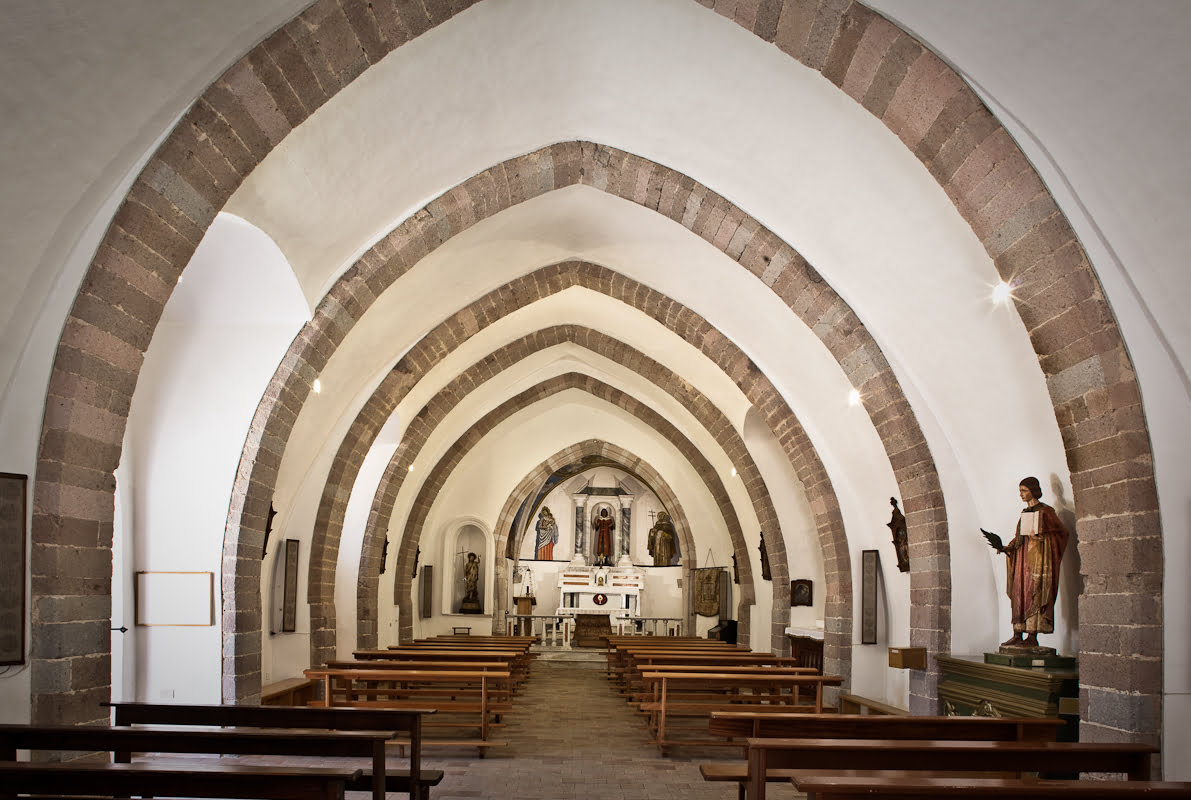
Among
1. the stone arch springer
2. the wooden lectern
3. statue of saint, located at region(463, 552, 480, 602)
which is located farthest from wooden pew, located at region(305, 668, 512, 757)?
the wooden lectern

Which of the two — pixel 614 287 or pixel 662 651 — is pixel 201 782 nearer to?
pixel 614 287

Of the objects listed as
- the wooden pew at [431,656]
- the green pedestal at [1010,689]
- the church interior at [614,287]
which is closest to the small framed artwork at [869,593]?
the church interior at [614,287]

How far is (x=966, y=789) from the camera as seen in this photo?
344cm

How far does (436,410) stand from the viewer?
13.7 m

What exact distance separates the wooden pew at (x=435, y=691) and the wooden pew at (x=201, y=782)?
3.47 metres

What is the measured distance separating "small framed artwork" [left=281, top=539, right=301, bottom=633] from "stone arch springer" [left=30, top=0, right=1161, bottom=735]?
628 centimetres

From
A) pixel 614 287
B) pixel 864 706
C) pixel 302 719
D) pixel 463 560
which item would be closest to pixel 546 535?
pixel 463 560

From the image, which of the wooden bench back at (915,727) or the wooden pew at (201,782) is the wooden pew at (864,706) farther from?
the wooden pew at (201,782)

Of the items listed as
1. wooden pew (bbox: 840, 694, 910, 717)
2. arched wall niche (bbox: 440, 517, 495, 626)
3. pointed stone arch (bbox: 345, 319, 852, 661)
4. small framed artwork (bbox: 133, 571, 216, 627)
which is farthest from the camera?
arched wall niche (bbox: 440, 517, 495, 626)

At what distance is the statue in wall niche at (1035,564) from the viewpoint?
21.5ft

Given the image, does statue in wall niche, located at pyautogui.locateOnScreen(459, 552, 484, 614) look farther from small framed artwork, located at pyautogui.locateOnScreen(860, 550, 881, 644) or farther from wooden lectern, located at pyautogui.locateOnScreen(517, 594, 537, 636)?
small framed artwork, located at pyautogui.locateOnScreen(860, 550, 881, 644)

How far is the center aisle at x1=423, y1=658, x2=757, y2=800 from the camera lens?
6.81 meters

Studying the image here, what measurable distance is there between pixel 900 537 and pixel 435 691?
454 centimetres

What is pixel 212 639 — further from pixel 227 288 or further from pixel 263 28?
pixel 263 28
